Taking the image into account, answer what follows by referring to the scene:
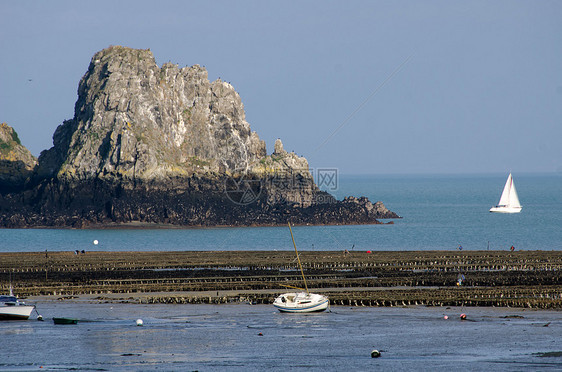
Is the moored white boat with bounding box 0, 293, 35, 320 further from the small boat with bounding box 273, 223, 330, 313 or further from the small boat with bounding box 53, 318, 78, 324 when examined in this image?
the small boat with bounding box 273, 223, 330, 313

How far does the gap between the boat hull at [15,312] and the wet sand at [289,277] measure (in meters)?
11.2

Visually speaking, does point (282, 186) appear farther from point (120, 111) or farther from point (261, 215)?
point (120, 111)

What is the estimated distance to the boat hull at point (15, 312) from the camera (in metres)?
51.7

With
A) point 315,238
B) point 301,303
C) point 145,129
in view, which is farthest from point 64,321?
point 145,129

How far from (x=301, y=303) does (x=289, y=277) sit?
22.0m

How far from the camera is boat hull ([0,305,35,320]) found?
5166 cm

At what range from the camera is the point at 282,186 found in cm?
18750

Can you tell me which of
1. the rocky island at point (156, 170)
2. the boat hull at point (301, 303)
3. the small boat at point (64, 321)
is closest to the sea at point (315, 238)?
the rocky island at point (156, 170)

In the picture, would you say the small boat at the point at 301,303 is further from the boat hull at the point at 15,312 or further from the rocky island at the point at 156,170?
the rocky island at the point at 156,170

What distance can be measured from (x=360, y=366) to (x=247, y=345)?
7.63 m

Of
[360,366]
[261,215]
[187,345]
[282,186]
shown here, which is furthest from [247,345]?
[282,186]

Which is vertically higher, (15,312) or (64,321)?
(15,312)

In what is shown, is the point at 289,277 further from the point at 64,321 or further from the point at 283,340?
the point at 283,340

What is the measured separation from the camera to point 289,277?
76188 mm
